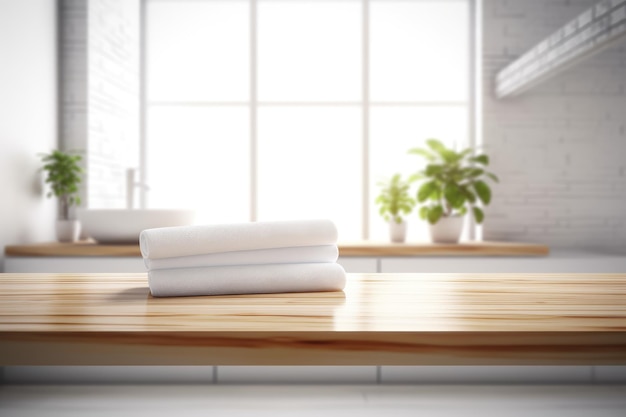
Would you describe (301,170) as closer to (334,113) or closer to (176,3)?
(334,113)

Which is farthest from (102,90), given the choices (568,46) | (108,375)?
(568,46)

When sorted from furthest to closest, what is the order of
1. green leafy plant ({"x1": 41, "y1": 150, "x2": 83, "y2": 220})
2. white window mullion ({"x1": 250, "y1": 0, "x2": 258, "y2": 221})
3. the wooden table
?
white window mullion ({"x1": 250, "y1": 0, "x2": 258, "y2": 221}) → green leafy plant ({"x1": 41, "y1": 150, "x2": 83, "y2": 220}) → the wooden table

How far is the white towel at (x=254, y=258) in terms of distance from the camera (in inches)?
35.0

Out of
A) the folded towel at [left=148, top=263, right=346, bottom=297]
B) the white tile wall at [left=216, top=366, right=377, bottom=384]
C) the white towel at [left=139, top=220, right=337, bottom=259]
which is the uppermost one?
the white towel at [left=139, top=220, right=337, bottom=259]

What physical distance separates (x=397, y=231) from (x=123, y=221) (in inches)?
57.4

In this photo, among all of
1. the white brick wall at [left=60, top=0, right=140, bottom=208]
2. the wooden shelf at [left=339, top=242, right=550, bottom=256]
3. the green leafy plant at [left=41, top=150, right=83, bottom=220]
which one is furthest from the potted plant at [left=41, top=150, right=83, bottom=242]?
the wooden shelf at [left=339, top=242, right=550, bottom=256]

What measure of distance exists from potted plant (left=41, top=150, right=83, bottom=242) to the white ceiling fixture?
8.29 feet

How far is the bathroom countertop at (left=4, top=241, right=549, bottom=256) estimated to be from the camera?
2.59m

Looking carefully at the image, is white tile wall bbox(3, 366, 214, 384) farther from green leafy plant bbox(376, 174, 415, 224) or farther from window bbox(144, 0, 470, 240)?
window bbox(144, 0, 470, 240)

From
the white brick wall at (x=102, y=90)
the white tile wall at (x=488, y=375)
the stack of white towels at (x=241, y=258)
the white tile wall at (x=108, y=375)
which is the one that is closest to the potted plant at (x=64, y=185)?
the white brick wall at (x=102, y=90)

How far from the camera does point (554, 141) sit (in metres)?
3.62

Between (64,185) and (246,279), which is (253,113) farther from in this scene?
(246,279)

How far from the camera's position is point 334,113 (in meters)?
3.94

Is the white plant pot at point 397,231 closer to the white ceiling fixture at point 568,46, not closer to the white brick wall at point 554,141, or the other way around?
the white brick wall at point 554,141
